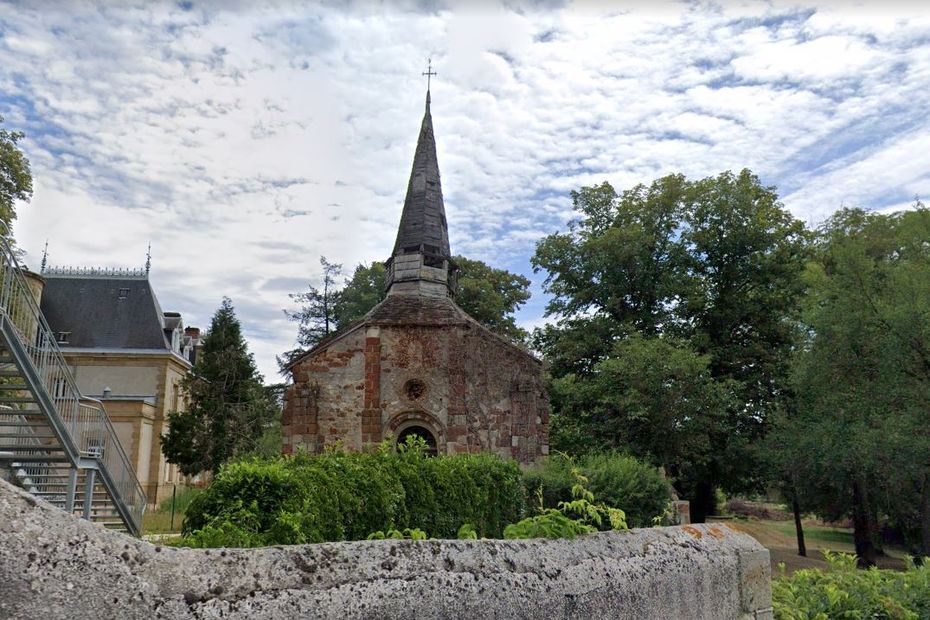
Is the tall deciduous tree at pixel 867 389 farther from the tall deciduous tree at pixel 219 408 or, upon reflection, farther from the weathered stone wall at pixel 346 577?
the tall deciduous tree at pixel 219 408

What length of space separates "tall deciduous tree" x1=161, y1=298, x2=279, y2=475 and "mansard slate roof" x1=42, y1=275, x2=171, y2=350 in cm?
825

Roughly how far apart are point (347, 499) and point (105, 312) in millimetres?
36131

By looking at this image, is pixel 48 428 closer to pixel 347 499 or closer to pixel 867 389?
pixel 347 499

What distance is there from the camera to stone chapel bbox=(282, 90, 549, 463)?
1855 cm

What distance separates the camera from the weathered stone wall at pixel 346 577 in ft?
5.70

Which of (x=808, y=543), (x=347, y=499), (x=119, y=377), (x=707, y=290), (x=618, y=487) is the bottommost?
(x=808, y=543)

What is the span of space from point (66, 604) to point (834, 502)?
2927 centimetres

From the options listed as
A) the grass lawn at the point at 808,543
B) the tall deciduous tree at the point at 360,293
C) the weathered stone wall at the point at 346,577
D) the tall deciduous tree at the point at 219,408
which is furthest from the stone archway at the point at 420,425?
the tall deciduous tree at the point at 360,293

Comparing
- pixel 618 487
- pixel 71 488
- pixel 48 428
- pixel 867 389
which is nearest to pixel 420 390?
pixel 618 487

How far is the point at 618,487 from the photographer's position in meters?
13.3

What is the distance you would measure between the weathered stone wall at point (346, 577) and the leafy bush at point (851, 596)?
5.11 ft

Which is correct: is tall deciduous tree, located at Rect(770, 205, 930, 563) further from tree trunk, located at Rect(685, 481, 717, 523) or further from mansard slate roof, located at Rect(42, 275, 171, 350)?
mansard slate roof, located at Rect(42, 275, 171, 350)

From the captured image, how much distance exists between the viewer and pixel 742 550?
13.1 ft

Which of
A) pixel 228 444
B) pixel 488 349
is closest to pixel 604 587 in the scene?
pixel 488 349
